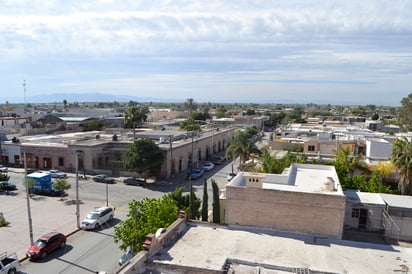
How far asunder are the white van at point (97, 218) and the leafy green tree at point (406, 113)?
71.5 metres

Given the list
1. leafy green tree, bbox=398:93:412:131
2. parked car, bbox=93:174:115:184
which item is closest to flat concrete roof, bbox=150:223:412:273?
parked car, bbox=93:174:115:184

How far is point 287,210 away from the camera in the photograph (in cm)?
1752

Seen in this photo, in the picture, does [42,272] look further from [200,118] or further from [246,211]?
[200,118]

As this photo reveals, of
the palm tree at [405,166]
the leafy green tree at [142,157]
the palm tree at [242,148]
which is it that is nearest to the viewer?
the palm tree at [405,166]

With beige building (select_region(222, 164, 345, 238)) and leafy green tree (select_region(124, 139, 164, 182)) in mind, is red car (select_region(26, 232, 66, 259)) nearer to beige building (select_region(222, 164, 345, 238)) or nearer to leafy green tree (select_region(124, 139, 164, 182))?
beige building (select_region(222, 164, 345, 238))

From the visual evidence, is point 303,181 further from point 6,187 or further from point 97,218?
point 6,187

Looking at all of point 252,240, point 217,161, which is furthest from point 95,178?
point 252,240

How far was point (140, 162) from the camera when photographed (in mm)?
40750

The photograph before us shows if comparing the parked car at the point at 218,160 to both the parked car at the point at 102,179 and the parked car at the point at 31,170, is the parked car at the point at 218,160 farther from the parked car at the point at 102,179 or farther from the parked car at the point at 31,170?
the parked car at the point at 31,170

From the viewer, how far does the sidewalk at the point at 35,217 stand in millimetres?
24859

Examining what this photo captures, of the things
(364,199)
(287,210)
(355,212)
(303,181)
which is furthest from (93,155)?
(364,199)

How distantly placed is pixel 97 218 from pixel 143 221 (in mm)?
10535

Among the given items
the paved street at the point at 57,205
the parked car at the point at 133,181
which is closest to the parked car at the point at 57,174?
the paved street at the point at 57,205

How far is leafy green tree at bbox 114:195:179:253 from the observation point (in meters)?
18.0
